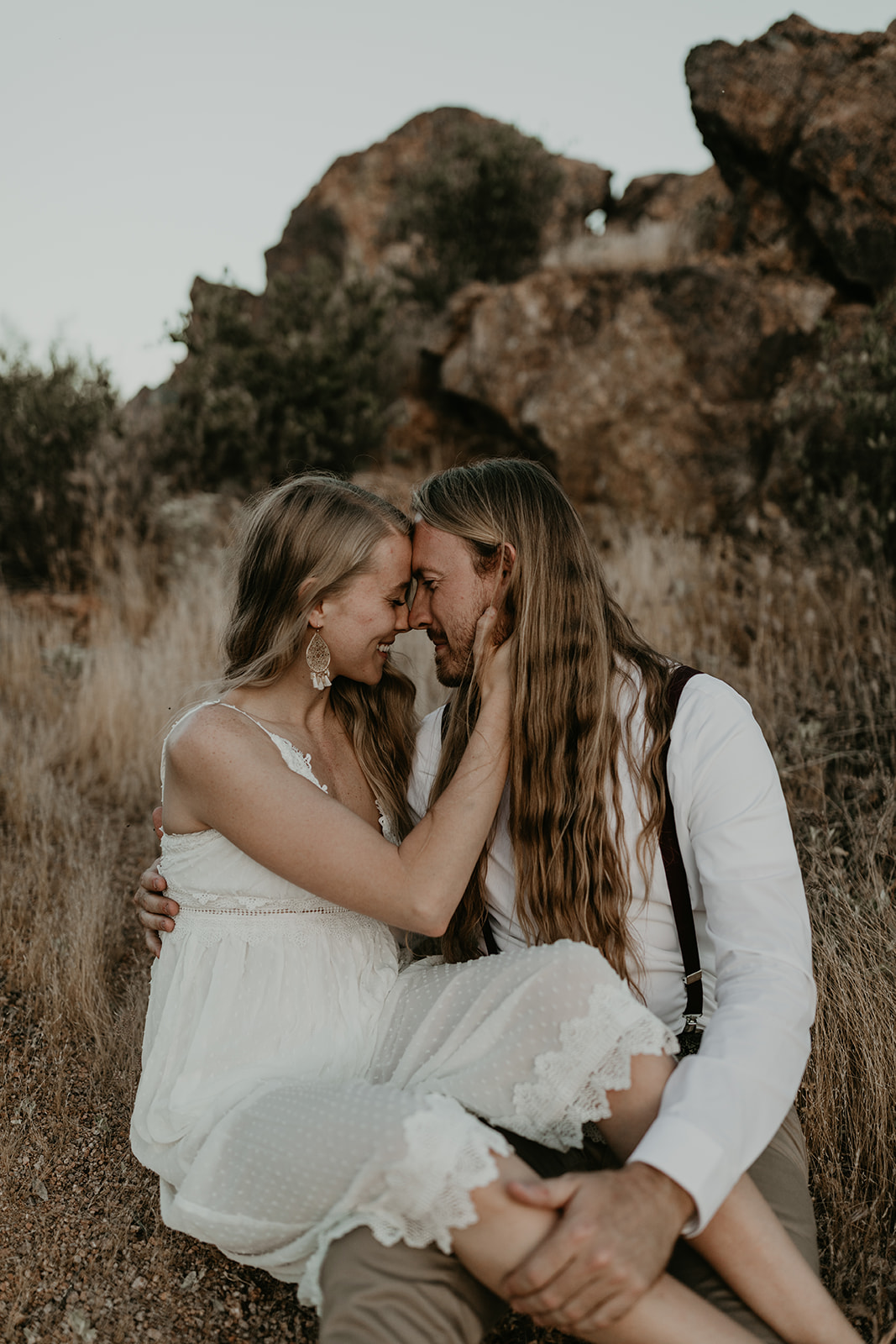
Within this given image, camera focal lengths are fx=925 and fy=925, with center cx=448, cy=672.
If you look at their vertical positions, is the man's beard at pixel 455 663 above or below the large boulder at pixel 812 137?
below

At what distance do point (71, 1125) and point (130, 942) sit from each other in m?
0.92

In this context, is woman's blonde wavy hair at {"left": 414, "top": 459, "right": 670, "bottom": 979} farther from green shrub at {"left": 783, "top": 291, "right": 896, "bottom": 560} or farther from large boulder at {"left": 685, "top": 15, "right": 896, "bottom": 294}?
large boulder at {"left": 685, "top": 15, "right": 896, "bottom": 294}

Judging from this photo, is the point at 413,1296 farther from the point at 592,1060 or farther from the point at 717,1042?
the point at 717,1042

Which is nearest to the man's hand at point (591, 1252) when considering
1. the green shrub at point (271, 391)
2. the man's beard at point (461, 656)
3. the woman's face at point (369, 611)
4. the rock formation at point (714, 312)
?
the man's beard at point (461, 656)

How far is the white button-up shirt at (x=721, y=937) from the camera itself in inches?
65.4

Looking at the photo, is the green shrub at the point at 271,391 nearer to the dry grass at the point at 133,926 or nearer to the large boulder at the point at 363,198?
the dry grass at the point at 133,926

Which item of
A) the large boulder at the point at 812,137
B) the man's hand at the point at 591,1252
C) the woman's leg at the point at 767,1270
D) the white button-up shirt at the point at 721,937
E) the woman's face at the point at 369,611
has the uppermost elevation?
the large boulder at the point at 812,137

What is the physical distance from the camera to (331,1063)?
207cm

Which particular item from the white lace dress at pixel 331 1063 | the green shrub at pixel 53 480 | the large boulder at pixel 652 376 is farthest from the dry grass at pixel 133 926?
the large boulder at pixel 652 376

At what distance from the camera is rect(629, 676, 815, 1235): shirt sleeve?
164 cm

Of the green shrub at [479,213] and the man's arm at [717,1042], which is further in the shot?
the green shrub at [479,213]

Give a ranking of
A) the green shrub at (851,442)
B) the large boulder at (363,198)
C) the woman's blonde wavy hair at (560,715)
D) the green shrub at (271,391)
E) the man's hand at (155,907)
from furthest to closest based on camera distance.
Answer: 1. the large boulder at (363,198)
2. the green shrub at (271,391)
3. the green shrub at (851,442)
4. the man's hand at (155,907)
5. the woman's blonde wavy hair at (560,715)

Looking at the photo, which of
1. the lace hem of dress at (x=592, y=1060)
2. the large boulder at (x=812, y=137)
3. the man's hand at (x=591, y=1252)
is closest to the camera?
the man's hand at (x=591, y=1252)

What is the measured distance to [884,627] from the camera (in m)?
4.61
